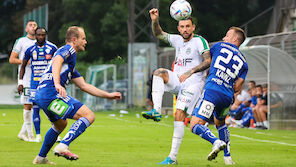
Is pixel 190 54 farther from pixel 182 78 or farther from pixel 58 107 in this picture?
pixel 58 107

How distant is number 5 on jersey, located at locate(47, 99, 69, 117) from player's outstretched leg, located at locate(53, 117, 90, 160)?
248 millimetres

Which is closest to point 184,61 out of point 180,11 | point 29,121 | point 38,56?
point 180,11

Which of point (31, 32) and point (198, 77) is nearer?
point (198, 77)

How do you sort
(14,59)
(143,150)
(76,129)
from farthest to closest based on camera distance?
(14,59) → (143,150) → (76,129)

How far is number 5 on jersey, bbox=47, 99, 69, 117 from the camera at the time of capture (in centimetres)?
845

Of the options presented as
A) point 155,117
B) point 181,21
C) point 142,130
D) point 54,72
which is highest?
point 181,21

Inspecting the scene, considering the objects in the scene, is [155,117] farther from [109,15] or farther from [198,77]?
[109,15]

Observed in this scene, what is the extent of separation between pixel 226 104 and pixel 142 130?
8.80 m

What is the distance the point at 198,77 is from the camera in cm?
948

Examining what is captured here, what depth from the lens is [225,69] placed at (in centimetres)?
914

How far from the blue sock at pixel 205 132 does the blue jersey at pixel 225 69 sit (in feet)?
1.87

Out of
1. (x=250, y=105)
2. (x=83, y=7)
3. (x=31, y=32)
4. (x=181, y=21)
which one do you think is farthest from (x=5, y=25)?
(x=181, y=21)

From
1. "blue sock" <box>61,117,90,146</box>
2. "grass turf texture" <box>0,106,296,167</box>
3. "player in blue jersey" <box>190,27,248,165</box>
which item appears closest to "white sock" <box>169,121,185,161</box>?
"grass turf texture" <box>0,106,296,167</box>

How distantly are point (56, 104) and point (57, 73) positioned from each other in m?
0.44
